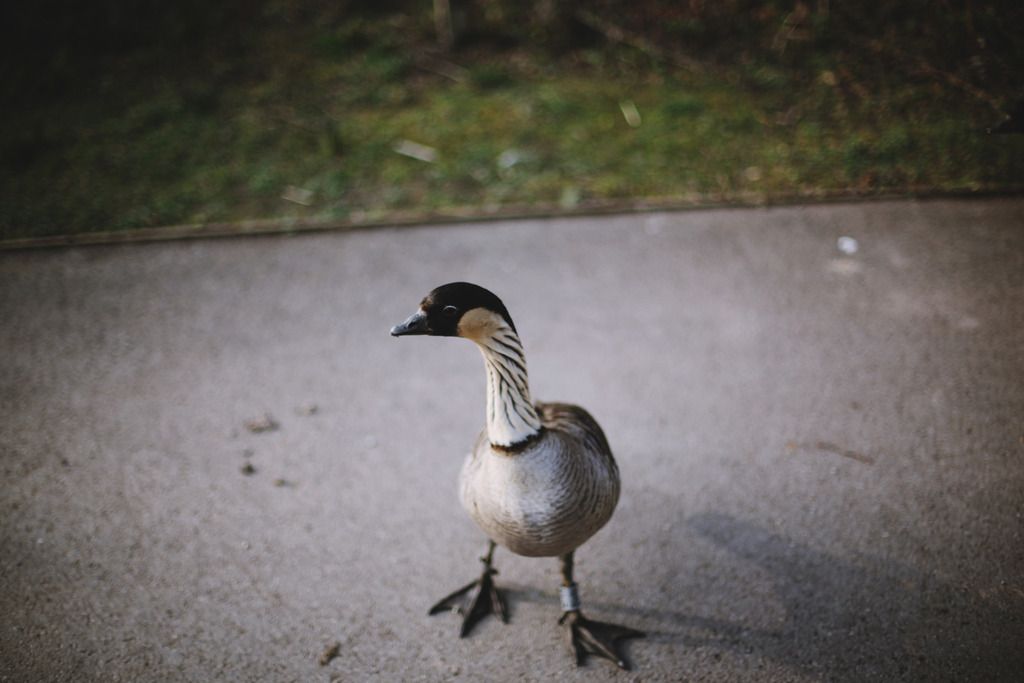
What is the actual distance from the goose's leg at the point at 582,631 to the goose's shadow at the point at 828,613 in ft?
0.49

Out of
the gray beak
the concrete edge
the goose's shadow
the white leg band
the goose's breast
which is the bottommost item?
the goose's shadow

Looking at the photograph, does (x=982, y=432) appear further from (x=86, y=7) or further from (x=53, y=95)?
(x=86, y=7)

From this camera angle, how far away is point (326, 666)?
3.39m

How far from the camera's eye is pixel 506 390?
9.54ft

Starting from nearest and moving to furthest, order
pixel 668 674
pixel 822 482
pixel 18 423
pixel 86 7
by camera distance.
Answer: pixel 668 674 < pixel 822 482 < pixel 18 423 < pixel 86 7

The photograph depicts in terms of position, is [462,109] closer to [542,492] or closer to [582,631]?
[542,492]

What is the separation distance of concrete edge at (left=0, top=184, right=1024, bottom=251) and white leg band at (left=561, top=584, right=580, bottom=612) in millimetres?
4002

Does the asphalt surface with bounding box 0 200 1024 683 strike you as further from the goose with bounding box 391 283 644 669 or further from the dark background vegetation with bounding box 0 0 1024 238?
the goose with bounding box 391 283 644 669

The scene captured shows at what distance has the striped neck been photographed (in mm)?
2836

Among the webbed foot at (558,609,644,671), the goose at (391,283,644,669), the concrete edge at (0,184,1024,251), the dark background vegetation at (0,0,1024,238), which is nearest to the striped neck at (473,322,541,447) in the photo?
the goose at (391,283,644,669)

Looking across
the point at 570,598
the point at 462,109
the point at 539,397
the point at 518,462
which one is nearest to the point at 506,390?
the point at 518,462

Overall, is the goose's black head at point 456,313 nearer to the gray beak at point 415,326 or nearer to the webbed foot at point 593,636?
the gray beak at point 415,326

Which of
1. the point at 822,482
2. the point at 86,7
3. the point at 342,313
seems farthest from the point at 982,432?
the point at 86,7

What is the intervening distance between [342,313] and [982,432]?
4.82 metres
